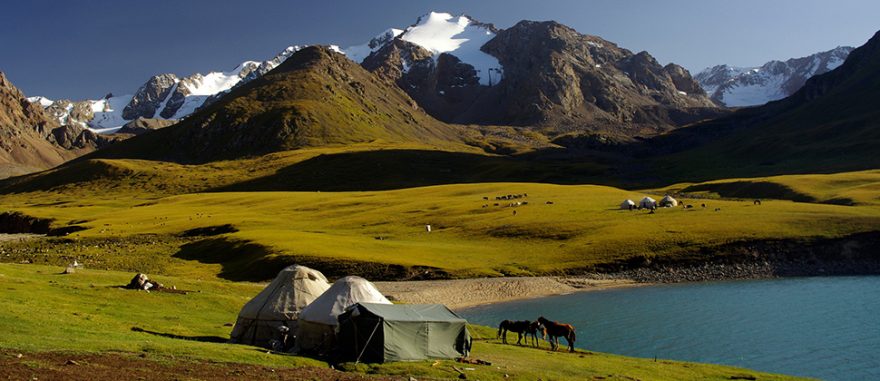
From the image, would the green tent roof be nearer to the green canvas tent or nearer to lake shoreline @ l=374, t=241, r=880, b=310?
Result: the green canvas tent

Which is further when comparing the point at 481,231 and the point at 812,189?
the point at 812,189

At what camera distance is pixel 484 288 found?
77500 mm

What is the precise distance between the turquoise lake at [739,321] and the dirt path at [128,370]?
26.5 metres

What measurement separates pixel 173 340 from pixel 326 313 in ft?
25.9

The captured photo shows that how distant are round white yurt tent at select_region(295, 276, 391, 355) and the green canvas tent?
4.18ft

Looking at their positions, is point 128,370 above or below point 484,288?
above

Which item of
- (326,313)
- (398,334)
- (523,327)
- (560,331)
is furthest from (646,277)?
(326,313)

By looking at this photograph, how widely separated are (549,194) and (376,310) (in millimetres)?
122683

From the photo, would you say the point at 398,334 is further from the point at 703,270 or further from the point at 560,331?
the point at 703,270

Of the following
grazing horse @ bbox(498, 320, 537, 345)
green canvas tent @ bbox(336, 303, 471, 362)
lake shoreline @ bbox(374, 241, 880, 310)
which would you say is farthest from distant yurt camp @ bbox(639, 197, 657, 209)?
green canvas tent @ bbox(336, 303, 471, 362)

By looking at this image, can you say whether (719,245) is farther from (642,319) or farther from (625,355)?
→ (625,355)

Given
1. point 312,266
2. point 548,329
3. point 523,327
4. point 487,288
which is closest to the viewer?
point 548,329

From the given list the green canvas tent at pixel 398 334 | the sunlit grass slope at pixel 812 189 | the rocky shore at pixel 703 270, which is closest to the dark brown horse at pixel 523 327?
the green canvas tent at pixel 398 334

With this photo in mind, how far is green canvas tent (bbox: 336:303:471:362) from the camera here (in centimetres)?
3578
